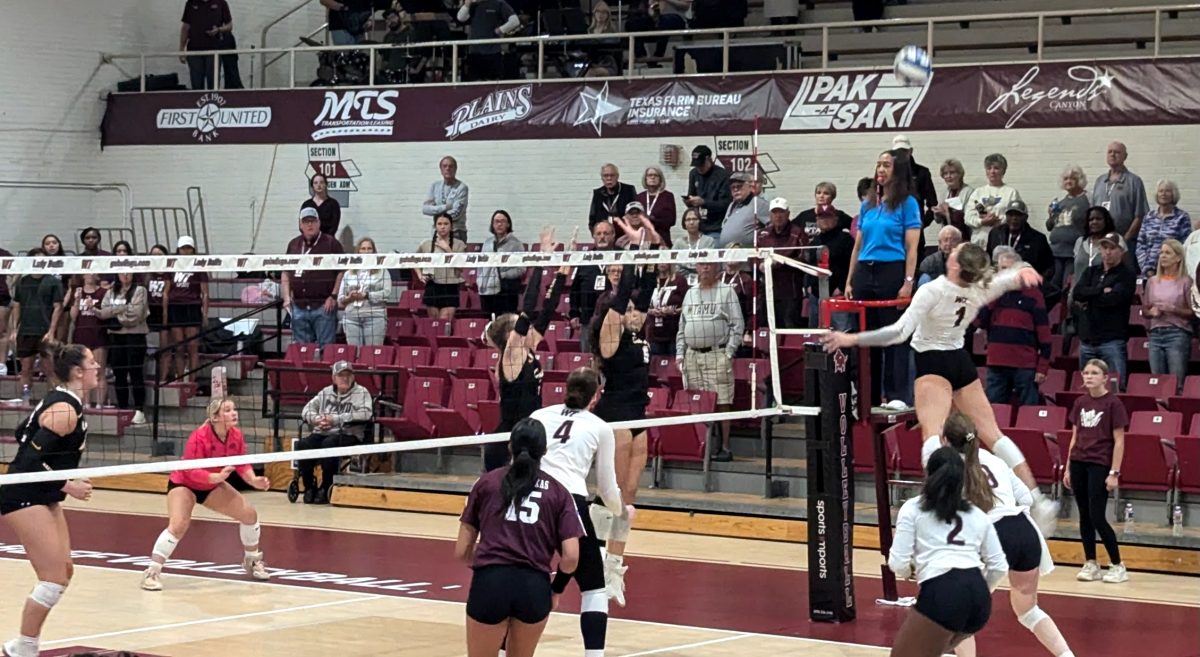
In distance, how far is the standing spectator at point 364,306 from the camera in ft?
64.1

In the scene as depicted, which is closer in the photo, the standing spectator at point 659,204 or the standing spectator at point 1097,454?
the standing spectator at point 1097,454

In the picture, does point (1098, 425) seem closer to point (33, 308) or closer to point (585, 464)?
point (585, 464)

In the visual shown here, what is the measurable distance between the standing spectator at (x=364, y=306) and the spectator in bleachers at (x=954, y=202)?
6.34 metres

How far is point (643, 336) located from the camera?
58.7 ft

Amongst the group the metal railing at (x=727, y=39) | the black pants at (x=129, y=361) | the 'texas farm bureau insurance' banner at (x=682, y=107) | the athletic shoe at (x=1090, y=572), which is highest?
the metal railing at (x=727, y=39)

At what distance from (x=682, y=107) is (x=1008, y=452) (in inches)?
461

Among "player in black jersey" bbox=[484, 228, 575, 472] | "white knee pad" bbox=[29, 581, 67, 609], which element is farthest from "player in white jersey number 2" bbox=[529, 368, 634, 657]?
"white knee pad" bbox=[29, 581, 67, 609]

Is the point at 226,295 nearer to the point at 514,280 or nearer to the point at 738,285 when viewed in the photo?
the point at 514,280

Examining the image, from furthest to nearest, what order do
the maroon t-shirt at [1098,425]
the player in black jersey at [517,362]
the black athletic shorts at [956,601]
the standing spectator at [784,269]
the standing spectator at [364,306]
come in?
the standing spectator at [364,306], the standing spectator at [784,269], the maroon t-shirt at [1098,425], the player in black jersey at [517,362], the black athletic shorts at [956,601]

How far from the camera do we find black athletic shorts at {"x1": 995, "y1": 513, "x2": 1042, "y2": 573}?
31.6 feet

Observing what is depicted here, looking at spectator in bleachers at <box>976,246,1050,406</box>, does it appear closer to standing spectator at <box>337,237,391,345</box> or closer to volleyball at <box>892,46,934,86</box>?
volleyball at <box>892,46,934,86</box>

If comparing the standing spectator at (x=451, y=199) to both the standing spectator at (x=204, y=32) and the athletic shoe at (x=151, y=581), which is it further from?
the athletic shoe at (x=151, y=581)

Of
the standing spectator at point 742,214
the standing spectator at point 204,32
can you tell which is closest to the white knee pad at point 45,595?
the standing spectator at point 742,214

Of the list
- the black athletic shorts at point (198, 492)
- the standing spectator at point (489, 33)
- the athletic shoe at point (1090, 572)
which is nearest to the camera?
the black athletic shorts at point (198, 492)
